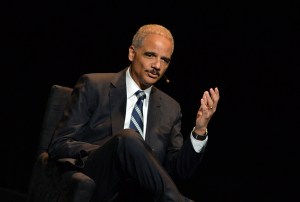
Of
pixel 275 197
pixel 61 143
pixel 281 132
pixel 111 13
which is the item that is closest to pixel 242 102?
pixel 281 132

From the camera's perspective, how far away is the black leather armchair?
240 centimetres

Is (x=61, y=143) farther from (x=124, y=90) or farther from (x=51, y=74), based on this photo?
(x=51, y=74)

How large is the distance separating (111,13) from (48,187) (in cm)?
161

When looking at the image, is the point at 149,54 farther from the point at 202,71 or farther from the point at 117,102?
the point at 202,71

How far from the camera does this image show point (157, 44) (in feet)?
9.75

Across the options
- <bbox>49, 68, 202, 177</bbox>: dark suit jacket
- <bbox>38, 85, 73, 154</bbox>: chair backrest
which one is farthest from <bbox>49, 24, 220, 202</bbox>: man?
<bbox>38, 85, 73, 154</bbox>: chair backrest

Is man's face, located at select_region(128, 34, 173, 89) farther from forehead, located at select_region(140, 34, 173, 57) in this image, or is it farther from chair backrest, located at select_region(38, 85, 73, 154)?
chair backrest, located at select_region(38, 85, 73, 154)

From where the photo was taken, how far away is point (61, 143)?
274 cm

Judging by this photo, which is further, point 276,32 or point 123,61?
point 123,61

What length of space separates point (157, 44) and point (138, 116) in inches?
13.8

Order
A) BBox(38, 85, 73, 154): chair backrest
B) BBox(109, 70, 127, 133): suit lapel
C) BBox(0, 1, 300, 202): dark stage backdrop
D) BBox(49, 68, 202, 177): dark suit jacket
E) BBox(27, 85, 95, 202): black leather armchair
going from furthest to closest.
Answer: BBox(0, 1, 300, 202): dark stage backdrop
BBox(38, 85, 73, 154): chair backrest
BBox(109, 70, 127, 133): suit lapel
BBox(49, 68, 202, 177): dark suit jacket
BBox(27, 85, 95, 202): black leather armchair

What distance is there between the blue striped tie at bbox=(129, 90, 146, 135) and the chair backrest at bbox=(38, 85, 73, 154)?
0.34 meters

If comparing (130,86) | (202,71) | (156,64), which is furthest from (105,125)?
(202,71)

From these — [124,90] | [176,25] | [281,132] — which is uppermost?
[176,25]
